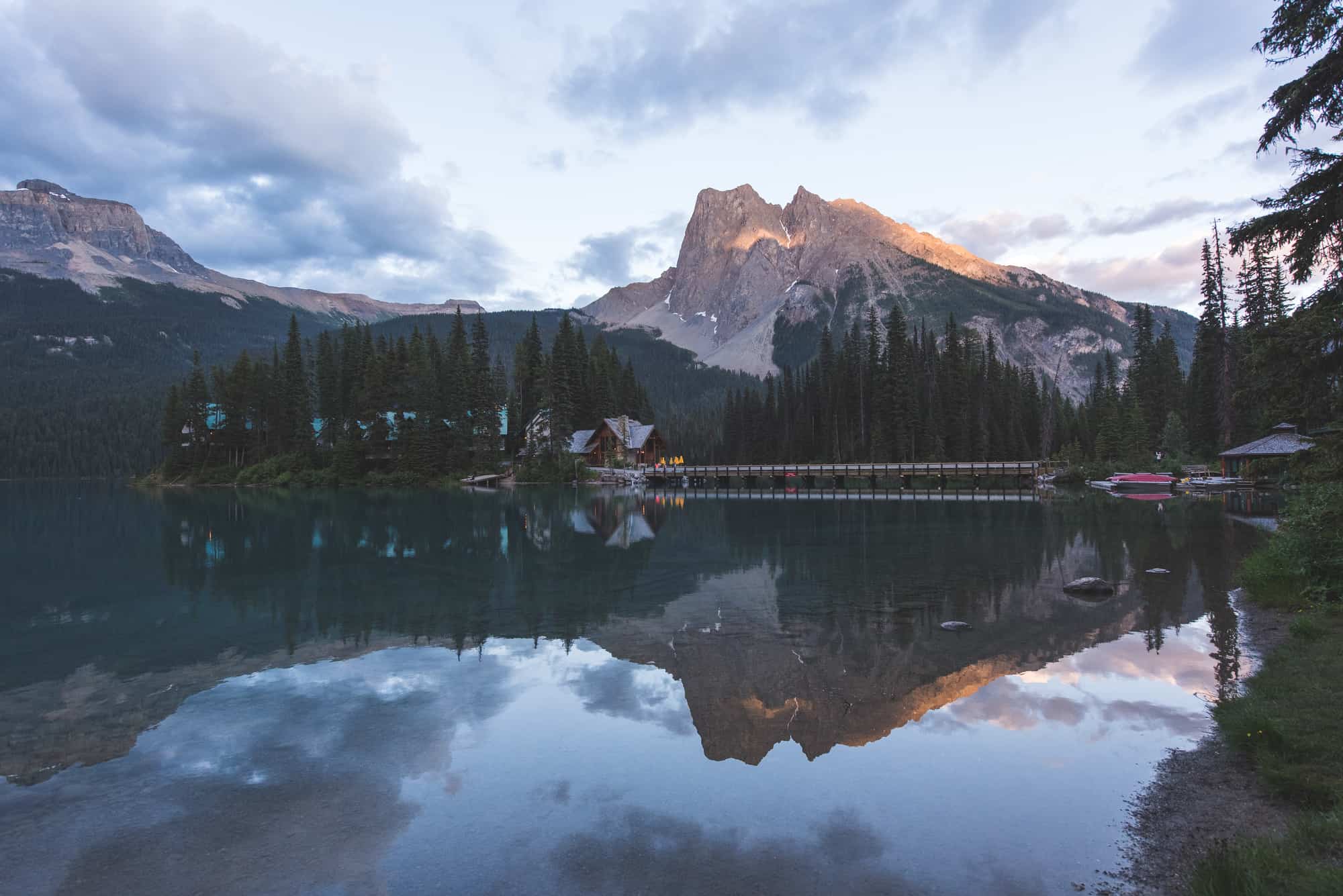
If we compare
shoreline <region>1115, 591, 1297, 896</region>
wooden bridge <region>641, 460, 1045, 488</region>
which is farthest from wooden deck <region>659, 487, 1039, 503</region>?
shoreline <region>1115, 591, 1297, 896</region>

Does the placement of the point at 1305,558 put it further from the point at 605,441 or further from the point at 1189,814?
the point at 605,441

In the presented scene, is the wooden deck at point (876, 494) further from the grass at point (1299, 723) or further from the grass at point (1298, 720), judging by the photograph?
the grass at point (1298, 720)

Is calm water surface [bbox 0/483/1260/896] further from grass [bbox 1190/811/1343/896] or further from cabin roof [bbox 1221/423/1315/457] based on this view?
cabin roof [bbox 1221/423/1315/457]

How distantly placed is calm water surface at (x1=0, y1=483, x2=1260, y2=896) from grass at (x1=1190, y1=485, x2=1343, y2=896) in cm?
92

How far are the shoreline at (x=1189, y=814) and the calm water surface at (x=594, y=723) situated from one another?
0.31m

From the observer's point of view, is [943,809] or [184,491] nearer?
[943,809]

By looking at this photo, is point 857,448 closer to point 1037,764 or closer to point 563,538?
point 563,538

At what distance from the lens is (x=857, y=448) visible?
10025 cm

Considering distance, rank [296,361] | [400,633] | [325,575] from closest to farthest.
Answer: [400,633] < [325,575] < [296,361]

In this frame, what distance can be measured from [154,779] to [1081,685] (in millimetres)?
13498

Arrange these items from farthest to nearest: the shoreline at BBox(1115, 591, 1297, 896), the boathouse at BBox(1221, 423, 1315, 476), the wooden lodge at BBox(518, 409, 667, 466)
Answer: the wooden lodge at BBox(518, 409, 667, 466)
the boathouse at BBox(1221, 423, 1315, 476)
the shoreline at BBox(1115, 591, 1297, 896)

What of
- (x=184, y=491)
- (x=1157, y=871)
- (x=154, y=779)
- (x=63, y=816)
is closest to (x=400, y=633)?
(x=154, y=779)

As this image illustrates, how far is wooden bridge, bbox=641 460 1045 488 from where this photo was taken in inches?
2896

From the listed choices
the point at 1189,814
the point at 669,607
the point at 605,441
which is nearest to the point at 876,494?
the point at 605,441
